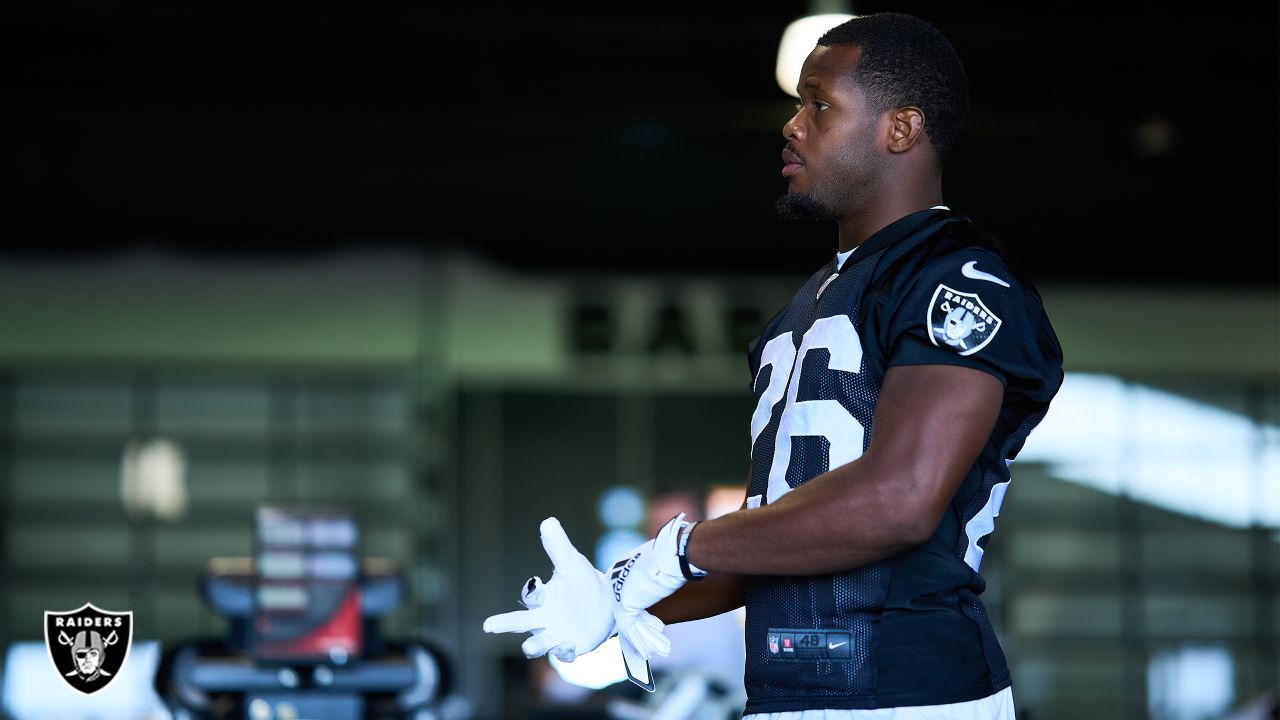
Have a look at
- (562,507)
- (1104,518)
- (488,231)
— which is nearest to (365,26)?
(488,231)

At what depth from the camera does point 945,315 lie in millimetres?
1391

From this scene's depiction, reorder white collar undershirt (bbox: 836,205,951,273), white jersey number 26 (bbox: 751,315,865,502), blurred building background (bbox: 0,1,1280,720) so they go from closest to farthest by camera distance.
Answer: white jersey number 26 (bbox: 751,315,865,502)
white collar undershirt (bbox: 836,205,951,273)
blurred building background (bbox: 0,1,1280,720)

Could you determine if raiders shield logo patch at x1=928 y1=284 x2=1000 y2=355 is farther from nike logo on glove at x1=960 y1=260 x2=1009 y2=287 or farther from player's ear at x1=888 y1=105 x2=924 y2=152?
player's ear at x1=888 y1=105 x2=924 y2=152

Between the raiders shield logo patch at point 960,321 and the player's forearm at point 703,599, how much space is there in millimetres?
388

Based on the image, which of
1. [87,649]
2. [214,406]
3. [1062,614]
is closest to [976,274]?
[87,649]

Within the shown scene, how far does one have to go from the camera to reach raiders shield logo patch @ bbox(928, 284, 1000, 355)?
1377mm

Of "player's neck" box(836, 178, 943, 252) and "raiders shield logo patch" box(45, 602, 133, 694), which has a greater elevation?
"player's neck" box(836, 178, 943, 252)

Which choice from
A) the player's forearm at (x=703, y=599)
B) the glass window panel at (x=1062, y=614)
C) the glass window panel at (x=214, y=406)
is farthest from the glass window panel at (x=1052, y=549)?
the player's forearm at (x=703, y=599)

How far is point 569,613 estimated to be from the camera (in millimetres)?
1453

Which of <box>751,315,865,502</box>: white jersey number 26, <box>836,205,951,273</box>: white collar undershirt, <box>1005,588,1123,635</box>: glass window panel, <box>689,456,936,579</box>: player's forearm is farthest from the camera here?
<box>1005,588,1123,635</box>: glass window panel

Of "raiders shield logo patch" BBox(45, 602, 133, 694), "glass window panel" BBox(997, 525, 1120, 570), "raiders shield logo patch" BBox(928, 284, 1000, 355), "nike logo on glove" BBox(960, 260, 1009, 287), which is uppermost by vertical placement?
"nike logo on glove" BBox(960, 260, 1009, 287)

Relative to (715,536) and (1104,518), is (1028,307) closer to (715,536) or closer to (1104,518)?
(715,536)

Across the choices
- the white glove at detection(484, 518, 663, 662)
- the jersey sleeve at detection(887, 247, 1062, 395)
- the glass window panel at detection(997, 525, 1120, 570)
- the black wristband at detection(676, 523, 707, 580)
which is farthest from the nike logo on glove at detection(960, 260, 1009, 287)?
the glass window panel at detection(997, 525, 1120, 570)

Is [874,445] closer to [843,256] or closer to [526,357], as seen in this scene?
[843,256]
